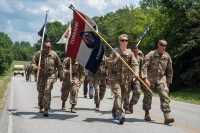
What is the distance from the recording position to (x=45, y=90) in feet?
43.6

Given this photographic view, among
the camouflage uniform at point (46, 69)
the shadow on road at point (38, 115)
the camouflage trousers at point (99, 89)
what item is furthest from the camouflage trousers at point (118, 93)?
the camouflage trousers at point (99, 89)

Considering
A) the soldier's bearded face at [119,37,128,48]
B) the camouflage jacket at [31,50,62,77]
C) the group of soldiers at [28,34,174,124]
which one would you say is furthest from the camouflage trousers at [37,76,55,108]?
the soldier's bearded face at [119,37,128,48]

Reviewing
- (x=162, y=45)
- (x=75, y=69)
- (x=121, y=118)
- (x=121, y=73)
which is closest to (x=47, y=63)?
(x=75, y=69)

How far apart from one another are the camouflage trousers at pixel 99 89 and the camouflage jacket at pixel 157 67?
3.35 m

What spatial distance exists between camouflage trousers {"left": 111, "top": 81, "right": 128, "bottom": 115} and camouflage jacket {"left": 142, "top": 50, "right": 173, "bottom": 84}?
0.65 meters

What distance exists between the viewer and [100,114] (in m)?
14.2

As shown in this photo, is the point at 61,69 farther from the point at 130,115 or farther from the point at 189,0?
the point at 189,0

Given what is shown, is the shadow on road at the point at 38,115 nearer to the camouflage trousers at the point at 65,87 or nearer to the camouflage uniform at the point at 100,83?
the camouflage trousers at the point at 65,87

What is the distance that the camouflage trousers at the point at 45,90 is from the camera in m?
13.1

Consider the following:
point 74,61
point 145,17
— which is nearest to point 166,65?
point 74,61

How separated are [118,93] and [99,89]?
3890 millimetres

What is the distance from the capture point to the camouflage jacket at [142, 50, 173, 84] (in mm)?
12172

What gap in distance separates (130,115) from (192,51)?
940 inches

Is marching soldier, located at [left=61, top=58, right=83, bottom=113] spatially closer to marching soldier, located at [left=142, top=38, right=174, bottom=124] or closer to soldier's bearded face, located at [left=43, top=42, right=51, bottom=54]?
soldier's bearded face, located at [left=43, top=42, right=51, bottom=54]
